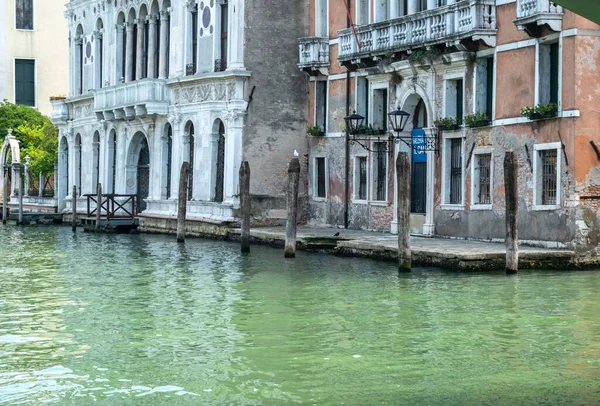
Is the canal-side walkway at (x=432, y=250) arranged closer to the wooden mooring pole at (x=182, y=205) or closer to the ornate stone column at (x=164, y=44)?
the wooden mooring pole at (x=182, y=205)

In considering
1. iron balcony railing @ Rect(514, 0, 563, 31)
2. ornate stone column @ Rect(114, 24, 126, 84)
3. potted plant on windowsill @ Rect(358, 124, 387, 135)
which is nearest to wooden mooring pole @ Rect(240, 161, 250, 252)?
potted plant on windowsill @ Rect(358, 124, 387, 135)

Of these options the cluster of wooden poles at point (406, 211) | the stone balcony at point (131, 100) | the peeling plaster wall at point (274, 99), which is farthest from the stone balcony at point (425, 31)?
the stone balcony at point (131, 100)

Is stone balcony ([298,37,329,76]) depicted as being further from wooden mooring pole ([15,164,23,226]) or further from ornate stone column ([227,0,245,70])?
wooden mooring pole ([15,164,23,226])

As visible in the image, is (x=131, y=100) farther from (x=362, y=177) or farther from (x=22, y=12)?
(x=22, y=12)

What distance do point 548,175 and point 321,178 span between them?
29.1ft

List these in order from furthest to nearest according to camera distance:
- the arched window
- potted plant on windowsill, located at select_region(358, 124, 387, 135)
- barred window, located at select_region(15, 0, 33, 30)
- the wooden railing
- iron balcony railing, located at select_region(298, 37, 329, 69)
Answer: barred window, located at select_region(15, 0, 33, 30) < the wooden railing < the arched window < iron balcony railing, located at select_region(298, 37, 329, 69) < potted plant on windowsill, located at select_region(358, 124, 387, 135)

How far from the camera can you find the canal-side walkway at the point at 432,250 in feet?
62.1

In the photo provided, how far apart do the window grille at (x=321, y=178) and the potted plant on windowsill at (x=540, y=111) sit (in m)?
8.38

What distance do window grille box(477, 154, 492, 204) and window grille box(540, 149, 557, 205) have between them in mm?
1676

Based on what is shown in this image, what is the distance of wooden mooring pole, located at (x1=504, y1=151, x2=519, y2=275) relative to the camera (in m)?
17.9

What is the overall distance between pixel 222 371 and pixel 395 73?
15.0 metres

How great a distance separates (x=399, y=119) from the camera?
78.0 feet

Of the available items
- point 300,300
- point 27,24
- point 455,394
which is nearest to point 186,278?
point 300,300

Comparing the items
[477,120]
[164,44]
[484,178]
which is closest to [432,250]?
[484,178]
